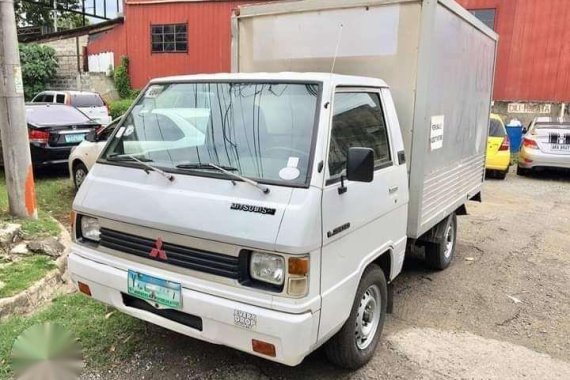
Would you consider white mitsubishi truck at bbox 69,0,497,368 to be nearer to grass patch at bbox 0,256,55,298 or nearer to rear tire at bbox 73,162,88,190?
grass patch at bbox 0,256,55,298

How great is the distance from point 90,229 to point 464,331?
9.76ft

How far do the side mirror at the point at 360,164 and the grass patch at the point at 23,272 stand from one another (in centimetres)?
298

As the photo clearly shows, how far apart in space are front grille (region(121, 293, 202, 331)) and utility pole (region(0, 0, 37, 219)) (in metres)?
3.39

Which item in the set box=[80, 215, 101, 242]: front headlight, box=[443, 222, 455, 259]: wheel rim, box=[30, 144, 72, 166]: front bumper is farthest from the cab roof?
box=[30, 144, 72, 166]: front bumper

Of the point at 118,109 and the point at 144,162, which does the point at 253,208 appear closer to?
the point at 144,162

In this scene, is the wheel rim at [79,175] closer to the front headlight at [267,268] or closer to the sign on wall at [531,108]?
the front headlight at [267,268]

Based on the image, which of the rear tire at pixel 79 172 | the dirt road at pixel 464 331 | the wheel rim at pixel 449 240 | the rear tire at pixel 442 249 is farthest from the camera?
the rear tire at pixel 79 172

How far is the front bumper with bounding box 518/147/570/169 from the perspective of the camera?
11.6 metres

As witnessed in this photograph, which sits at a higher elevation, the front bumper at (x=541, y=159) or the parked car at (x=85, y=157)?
the parked car at (x=85, y=157)

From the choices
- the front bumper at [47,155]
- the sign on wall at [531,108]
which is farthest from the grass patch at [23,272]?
the sign on wall at [531,108]

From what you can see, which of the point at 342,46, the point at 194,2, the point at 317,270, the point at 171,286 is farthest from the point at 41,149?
the point at 194,2

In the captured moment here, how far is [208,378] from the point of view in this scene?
3256 millimetres

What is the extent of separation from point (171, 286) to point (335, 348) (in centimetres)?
112

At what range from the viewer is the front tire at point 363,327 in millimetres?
3230
